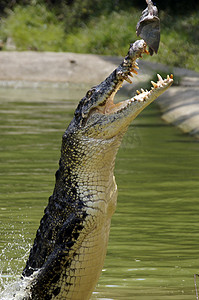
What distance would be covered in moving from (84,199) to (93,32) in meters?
21.7

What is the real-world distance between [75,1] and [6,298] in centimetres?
2653

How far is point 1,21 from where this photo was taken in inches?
1096

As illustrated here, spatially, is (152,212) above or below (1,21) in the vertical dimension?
below

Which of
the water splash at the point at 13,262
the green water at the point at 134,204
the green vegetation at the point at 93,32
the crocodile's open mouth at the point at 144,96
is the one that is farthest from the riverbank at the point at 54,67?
the crocodile's open mouth at the point at 144,96

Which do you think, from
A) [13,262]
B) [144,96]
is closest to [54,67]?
[13,262]

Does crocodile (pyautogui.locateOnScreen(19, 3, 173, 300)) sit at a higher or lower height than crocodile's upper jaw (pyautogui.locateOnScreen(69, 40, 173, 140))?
lower

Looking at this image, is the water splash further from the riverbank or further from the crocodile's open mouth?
the riverbank

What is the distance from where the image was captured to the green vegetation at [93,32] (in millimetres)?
23531

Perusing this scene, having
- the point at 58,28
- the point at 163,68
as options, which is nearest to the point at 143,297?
the point at 163,68

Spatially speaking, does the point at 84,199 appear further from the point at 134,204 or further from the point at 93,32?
the point at 93,32

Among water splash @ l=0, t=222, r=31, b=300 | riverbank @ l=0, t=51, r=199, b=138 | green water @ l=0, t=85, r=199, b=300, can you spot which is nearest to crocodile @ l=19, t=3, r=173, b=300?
water splash @ l=0, t=222, r=31, b=300

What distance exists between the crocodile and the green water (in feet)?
2.19

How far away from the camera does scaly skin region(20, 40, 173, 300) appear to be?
4625 mm

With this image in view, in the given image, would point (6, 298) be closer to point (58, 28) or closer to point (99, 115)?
point (99, 115)
